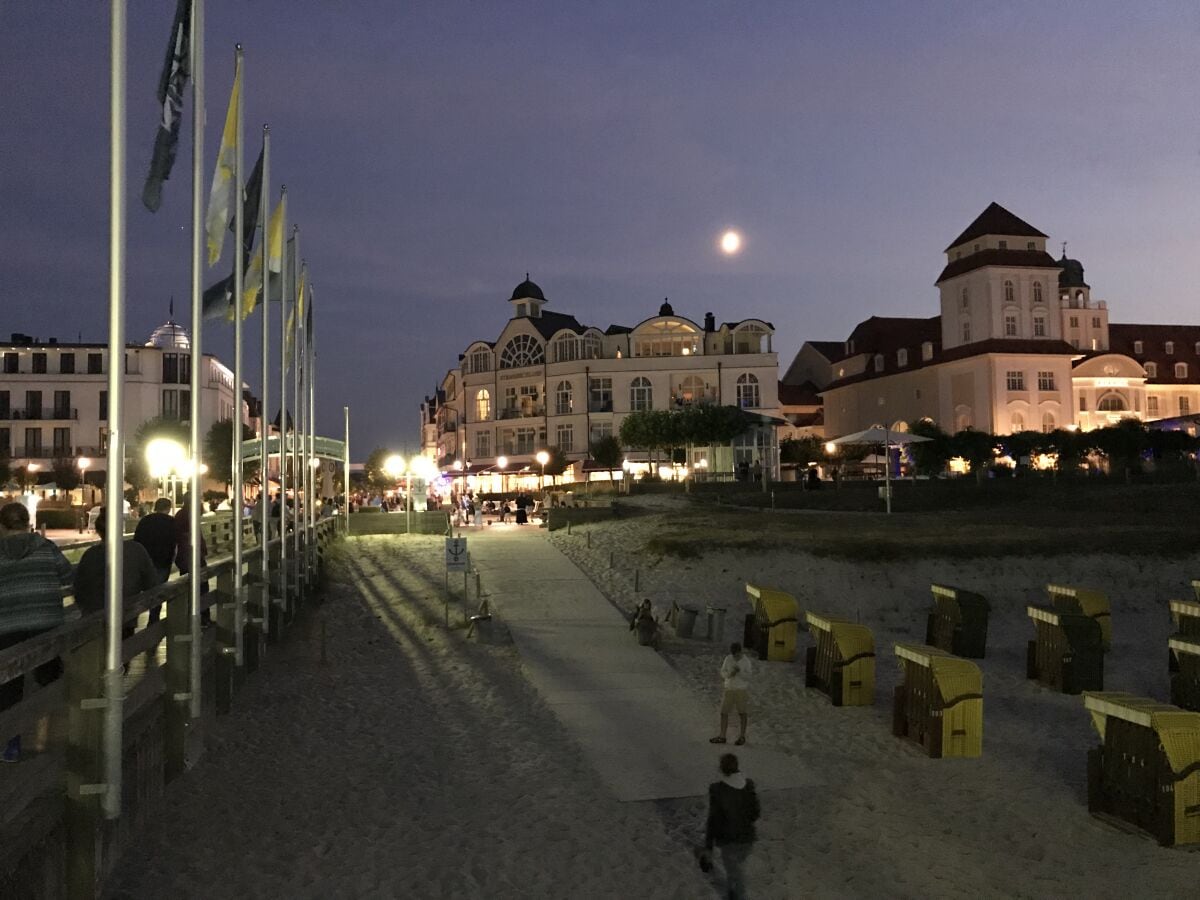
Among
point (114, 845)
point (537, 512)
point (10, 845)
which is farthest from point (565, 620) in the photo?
point (537, 512)

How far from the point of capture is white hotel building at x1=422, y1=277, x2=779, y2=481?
64500 millimetres

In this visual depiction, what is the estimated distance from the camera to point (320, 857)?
8305mm

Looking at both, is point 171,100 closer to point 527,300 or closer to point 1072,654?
point 1072,654

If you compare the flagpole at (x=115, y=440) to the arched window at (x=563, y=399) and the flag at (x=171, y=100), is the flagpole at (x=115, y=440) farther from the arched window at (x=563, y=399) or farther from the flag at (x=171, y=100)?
the arched window at (x=563, y=399)

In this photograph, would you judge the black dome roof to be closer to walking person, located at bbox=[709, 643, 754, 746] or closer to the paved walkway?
the paved walkway

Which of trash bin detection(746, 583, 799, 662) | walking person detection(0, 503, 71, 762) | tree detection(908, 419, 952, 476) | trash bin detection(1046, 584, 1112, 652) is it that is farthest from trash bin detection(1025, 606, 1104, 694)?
tree detection(908, 419, 952, 476)

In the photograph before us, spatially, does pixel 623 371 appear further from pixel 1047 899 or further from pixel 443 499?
pixel 1047 899

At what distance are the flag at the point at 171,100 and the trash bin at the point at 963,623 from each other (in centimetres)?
1504

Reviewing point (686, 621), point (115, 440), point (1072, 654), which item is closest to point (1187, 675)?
point (1072, 654)

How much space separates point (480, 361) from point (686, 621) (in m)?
54.3

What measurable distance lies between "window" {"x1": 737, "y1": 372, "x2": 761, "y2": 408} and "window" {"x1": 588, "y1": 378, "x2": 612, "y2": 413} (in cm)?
830

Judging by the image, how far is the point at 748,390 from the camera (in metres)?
64.5

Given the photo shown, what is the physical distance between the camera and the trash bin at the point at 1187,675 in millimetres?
14383

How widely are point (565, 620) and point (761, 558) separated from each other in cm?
705
